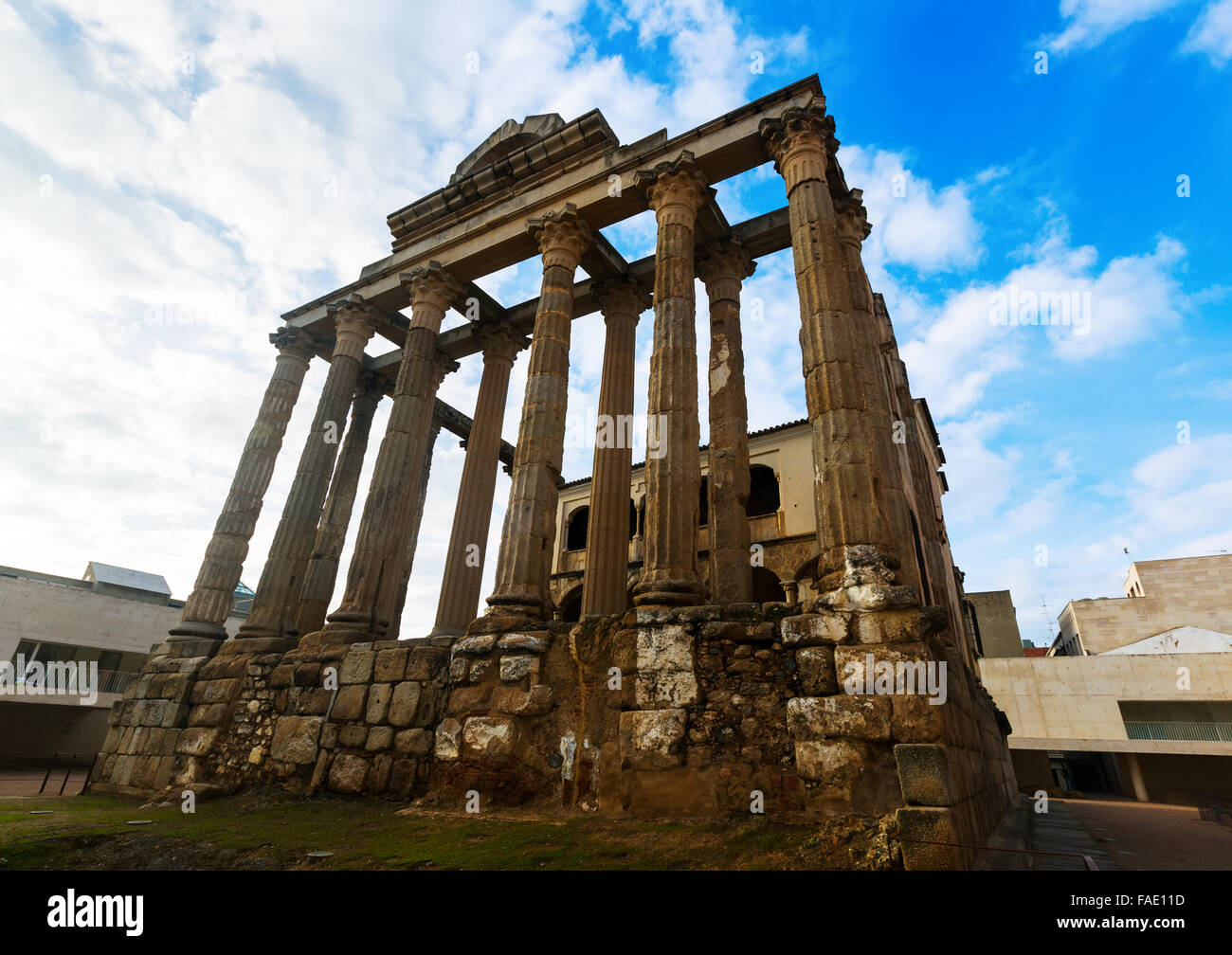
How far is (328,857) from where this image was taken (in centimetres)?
585

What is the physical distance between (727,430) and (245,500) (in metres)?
11.8

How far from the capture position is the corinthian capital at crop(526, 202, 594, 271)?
12562mm

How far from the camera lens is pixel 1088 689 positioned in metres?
27.7

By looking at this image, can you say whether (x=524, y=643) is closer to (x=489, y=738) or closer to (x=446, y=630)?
(x=489, y=738)

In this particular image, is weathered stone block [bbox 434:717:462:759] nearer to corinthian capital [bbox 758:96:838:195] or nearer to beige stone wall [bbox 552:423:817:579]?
corinthian capital [bbox 758:96:838:195]

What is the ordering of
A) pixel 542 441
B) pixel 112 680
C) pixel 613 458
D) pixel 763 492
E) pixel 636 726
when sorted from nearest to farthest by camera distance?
pixel 636 726, pixel 542 441, pixel 613 458, pixel 763 492, pixel 112 680

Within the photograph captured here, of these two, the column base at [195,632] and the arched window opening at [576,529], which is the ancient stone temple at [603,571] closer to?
the column base at [195,632]

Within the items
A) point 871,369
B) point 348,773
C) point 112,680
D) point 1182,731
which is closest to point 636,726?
point 348,773

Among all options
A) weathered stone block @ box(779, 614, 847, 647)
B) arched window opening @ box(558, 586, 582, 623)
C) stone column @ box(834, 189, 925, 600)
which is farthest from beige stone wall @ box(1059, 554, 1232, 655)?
weathered stone block @ box(779, 614, 847, 647)

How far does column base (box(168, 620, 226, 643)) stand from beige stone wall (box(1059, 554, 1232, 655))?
1622 inches

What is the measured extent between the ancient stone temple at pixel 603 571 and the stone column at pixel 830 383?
5 cm

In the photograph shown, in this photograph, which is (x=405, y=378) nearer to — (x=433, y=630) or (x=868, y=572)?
(x=433, y=630)
